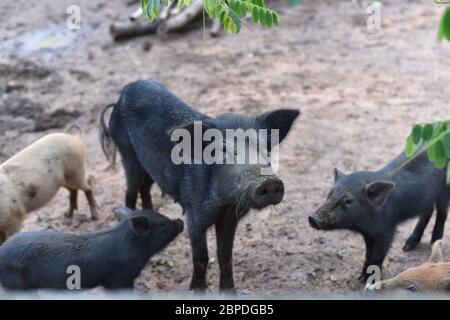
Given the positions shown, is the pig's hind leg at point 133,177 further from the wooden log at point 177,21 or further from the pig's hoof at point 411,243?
the wooden log at point 177,21

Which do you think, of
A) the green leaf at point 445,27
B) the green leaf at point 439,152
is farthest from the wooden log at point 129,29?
the green leaf at point 445,27

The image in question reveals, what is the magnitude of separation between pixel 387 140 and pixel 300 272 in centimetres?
248

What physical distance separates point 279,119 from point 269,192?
3.31ft

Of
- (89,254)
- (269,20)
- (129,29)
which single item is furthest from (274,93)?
(269,20)

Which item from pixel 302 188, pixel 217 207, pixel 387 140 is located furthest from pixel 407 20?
pixel 217 207

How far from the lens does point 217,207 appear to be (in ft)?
17.3

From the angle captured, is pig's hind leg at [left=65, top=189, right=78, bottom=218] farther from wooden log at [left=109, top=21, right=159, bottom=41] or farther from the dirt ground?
wooden log at [left=109, top=21, right=159, bottom=41]

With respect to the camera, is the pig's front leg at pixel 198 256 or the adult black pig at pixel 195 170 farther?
the pig's front leg at pixel 198 256

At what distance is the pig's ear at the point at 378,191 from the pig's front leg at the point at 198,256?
4.29 feet

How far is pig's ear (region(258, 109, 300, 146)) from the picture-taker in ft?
17.5

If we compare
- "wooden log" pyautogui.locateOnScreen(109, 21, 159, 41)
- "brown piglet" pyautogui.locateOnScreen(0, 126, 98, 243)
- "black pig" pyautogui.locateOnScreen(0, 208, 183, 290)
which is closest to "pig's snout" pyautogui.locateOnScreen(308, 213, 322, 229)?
"black pig" pyautogui.locateOnScreen(0, 208, 183, 290)

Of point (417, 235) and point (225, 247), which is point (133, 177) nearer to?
point (225, 247)

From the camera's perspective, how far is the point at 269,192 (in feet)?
14.9

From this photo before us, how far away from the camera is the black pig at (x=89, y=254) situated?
5.15 meters
